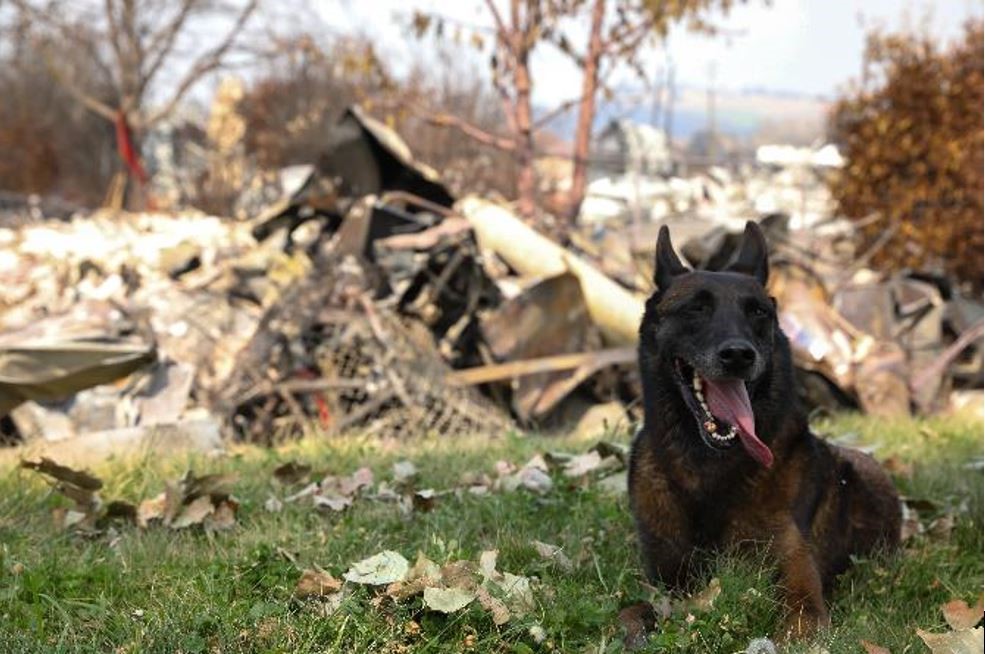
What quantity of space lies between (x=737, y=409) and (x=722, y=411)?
0.05 m

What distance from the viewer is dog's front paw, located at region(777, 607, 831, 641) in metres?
3.45

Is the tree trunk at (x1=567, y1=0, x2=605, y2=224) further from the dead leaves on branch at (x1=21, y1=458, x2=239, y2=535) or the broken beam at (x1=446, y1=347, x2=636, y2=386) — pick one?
the dead leaves on branch at (x1=21, y1=458, x2=239, y2=535)

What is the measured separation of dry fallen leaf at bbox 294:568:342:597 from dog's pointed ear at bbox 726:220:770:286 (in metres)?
1.86

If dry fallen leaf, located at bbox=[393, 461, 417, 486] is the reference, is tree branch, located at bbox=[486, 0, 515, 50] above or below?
above

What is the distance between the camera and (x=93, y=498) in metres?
4.66

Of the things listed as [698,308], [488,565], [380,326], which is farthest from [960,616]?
[380,326]

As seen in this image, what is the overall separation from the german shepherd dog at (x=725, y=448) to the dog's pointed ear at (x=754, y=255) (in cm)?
21

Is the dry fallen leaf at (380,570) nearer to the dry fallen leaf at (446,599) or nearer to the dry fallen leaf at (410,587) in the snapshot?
A: the dry fallen leaf at (410,587)

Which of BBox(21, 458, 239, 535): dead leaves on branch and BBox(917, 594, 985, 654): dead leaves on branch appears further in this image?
BBox(21, 458, 239, 535): dead leaves on branch

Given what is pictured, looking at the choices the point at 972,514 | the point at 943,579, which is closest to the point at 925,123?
the point at 972,514

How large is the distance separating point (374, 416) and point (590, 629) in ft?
16.2

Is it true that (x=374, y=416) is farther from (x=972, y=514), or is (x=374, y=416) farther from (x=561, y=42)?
(x=561, y=42)

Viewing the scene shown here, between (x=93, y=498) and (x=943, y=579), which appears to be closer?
(x=943, y=579)

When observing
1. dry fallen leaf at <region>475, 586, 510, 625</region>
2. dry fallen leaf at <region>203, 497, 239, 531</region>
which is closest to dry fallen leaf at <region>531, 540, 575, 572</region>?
dry fallen leaf at <region>475, 586, 510, 625</region>
